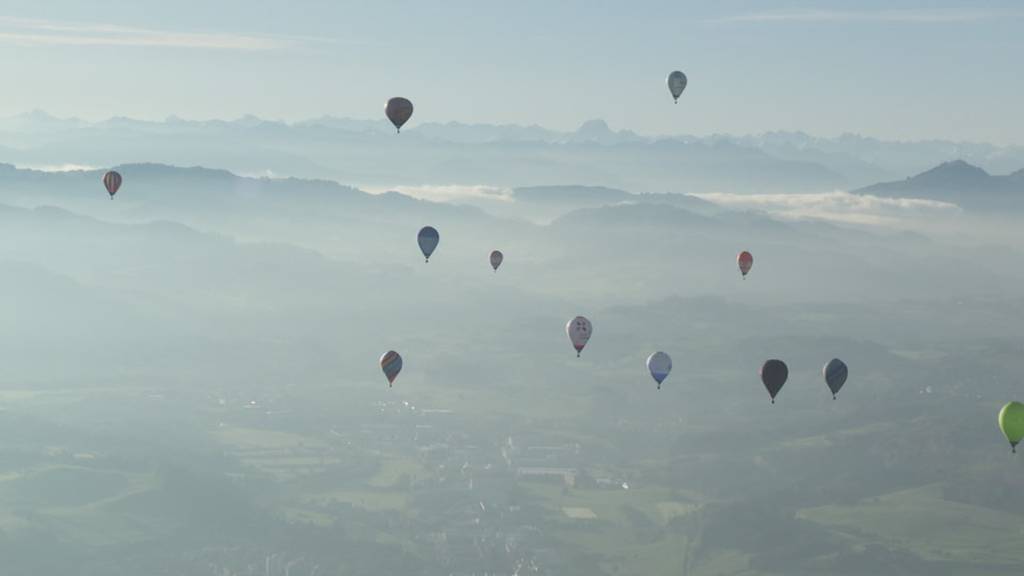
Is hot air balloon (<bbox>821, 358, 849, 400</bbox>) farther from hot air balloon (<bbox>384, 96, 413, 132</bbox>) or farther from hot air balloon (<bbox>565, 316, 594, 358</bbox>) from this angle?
hot air balloon (<bbox>384, 96, 413, 132</bbox>)

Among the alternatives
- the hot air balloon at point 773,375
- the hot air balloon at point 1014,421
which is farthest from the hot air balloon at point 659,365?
the hot air balloon at point 1014,421

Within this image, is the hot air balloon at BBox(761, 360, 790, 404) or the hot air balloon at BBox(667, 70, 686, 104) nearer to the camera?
the hot air balloon at BBox(761, 360, 790, 404)

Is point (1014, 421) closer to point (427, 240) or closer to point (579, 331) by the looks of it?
point (579, 331)

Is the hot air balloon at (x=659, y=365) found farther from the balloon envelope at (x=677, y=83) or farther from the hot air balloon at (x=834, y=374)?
the balloon envelope at (x=677, y=83)

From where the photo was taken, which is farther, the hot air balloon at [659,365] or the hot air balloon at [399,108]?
the hot air balloon at [659,365]

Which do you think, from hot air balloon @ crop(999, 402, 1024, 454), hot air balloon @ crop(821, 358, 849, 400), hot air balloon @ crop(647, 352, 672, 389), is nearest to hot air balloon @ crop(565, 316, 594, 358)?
hot air balloon @ crop(647, 352, 672, 389)

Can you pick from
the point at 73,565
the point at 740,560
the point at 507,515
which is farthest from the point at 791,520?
the point at 73,565

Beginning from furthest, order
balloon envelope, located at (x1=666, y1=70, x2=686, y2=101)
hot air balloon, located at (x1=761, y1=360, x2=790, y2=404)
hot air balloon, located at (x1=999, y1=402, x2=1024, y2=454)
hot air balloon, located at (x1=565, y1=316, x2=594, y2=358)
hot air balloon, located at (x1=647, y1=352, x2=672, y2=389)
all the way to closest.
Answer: hot air balloon, located at (x1=647, y1=352, x2=672, y2=389)
balloon envelope, located at (x1=666, y1=70, x2=686, y2=101)
hot air balloon, located at (x1=565, y1=316, x2=594, y2=358)
hot air balloon, located at (x1=761, y1=360, x2=790, y2=404)
hot air balloon, located at (x1=999, y1=402, x2=1024, y2=454)

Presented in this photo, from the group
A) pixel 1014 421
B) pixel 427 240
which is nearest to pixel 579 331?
pixel 427 240
